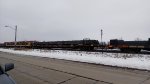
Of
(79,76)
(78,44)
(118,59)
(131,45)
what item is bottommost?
(79,76)

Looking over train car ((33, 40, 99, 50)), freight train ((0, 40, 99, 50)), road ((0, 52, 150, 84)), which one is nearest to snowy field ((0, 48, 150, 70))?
road ((0, 52, 150, 84))

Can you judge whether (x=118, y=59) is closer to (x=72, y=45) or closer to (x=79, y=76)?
(x=79, y=76)

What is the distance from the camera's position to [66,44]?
46.3m

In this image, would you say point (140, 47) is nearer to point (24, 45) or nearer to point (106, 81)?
point (106, 81)

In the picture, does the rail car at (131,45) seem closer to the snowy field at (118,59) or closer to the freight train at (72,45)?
the freight train at (72,45)

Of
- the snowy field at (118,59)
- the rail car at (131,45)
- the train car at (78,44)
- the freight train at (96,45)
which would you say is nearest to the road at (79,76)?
the snowy field at (118,59)

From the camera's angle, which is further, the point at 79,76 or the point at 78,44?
the point at 78,44

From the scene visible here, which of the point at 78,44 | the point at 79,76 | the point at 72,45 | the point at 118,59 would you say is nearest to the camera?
the point at 79,76

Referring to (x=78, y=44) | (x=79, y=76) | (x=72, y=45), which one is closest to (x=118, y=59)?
(x=79, y=76)

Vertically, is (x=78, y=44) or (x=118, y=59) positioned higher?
(x=78, y=44)

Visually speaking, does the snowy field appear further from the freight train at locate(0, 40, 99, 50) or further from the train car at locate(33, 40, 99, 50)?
the freight train at locate(0, 40, 99, 50)

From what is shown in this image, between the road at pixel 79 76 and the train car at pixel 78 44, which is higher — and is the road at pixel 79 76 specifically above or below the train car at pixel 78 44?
below

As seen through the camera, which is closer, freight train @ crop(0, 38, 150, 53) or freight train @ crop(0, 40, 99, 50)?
freight train @ crop(0, 38, 150, 53)

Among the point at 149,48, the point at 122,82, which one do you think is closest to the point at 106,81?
the point at 122,82
